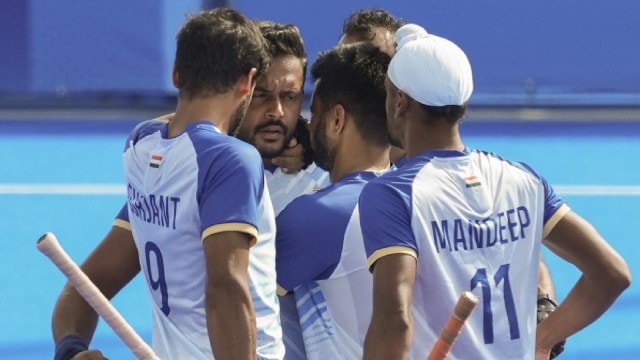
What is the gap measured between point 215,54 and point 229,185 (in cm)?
42

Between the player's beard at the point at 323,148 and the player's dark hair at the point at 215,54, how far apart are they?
1.21 ft

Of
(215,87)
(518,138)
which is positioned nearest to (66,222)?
(518,138)

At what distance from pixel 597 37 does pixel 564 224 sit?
31.7 feet

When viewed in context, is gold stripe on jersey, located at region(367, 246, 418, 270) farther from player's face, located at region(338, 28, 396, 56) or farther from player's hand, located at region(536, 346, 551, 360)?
player's face, located at region(338, 28, 396, 56)

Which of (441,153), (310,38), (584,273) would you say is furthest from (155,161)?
(310,38)

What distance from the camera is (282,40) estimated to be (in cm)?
413

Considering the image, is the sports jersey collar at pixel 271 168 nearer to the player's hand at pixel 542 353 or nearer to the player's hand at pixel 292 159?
the player's hand at pixel 292 159

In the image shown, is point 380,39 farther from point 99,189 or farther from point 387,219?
point 99,189

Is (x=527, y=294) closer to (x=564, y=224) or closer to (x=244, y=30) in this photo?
(x=564, y=224)

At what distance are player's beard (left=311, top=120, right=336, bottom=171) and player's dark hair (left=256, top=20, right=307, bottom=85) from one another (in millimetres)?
385

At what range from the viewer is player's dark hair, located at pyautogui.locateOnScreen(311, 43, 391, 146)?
3.79 m

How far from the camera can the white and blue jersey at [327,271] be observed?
353 centimetres

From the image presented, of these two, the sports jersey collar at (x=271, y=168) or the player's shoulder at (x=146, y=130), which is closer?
the player's shoulder at (x=146, y=130)

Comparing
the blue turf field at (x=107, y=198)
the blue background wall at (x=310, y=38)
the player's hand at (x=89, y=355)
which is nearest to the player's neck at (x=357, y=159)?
the player's hand at (x=89, y=355)
